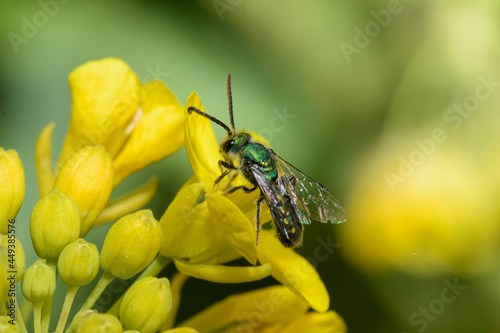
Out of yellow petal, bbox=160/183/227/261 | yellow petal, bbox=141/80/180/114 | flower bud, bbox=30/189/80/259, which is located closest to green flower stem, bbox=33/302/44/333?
flower bud, bbox=30/189/80/259

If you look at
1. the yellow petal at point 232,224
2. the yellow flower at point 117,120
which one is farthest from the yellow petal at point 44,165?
the yellow petal at point 232,224

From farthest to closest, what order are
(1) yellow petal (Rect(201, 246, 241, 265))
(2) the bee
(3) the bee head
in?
1. (3) the bee head
2. (2) the bee
3. (1) yellow petal (Rect(201, 246, 241, 265))

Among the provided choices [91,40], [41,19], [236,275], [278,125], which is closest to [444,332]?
[236,275]

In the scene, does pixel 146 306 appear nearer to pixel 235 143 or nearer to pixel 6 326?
pixel 6 326

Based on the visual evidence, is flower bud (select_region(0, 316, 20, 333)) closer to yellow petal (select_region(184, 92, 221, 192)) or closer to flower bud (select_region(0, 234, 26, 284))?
flower bud (select_region(0, 234, 26, 284))

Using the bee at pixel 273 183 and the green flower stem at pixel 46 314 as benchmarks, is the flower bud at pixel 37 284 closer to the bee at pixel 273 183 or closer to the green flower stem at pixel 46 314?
the green flower stem at pixel 46 314

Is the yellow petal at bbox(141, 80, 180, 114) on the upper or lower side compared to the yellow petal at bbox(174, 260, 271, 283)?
upper

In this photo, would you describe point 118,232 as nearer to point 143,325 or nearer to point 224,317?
point 143,325

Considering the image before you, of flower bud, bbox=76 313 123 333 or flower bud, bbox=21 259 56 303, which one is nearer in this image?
flower bud, bbox=76 313 123 333

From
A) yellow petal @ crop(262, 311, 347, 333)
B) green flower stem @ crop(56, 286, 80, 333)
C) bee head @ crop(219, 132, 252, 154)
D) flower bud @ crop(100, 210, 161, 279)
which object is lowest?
green flower stem @ crop(56, 286, 80, 333)
